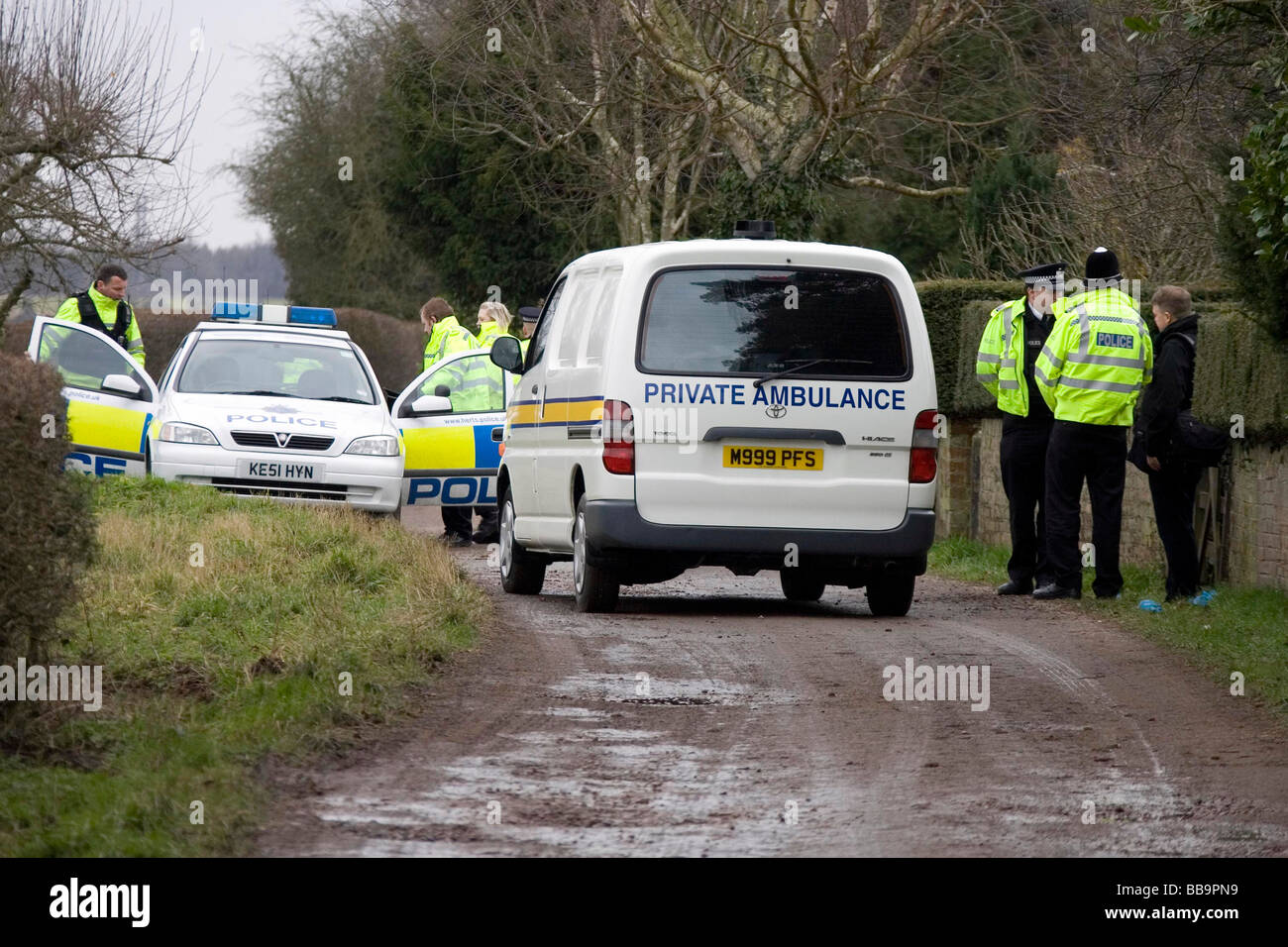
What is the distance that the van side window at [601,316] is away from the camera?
11.1m

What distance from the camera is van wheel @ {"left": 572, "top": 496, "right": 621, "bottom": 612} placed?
1130 cm

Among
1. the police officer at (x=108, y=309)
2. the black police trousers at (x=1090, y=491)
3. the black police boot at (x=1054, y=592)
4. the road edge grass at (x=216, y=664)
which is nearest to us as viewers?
the road edge grass at (x=216, y=664)

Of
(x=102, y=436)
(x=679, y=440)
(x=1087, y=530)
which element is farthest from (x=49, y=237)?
(x=679, y=440)

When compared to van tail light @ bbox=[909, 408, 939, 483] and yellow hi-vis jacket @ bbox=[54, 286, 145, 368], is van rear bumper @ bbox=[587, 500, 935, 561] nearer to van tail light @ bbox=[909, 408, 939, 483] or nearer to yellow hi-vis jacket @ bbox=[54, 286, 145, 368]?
van tail light @ bbox=[909, 408, 939, 483]

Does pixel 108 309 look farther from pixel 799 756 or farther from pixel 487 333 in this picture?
pixel 799 756

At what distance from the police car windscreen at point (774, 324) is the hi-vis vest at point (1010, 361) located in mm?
2360

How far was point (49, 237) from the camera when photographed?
2545cm

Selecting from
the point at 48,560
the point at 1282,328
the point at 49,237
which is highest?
the point at 49,237

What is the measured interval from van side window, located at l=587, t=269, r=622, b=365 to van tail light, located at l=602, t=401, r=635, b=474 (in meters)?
0.34

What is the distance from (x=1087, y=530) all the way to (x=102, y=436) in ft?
26.7

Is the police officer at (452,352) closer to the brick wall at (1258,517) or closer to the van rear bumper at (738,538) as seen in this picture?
the van rear bumper at (738,538)

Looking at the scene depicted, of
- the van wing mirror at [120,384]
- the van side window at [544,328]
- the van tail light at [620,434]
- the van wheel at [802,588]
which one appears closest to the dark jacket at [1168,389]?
the van wheel at [802,588]

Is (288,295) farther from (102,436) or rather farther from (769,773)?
(769,773)

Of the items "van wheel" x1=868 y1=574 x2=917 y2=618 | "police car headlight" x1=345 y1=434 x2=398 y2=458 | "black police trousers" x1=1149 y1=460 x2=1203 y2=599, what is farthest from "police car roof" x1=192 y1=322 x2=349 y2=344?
"black police trousers" x1=1149 y1=460 x2=1203 y2=599
